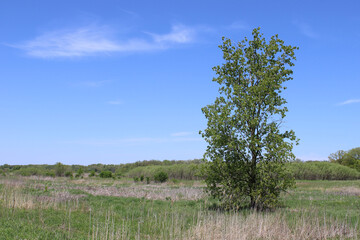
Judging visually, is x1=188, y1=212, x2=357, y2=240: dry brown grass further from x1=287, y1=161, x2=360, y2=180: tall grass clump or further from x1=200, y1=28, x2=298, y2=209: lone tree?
x1=287, y1=161, x2=360, y2=180: tall grass clump

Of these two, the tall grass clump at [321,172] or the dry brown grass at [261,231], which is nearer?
the dry brown grass at [261,231]

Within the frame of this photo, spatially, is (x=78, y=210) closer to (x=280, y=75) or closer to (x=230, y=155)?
(x=230, y=155)

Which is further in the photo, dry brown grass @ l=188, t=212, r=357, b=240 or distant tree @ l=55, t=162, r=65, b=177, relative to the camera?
distant tree @ l=55, t=162, r=65, b=177

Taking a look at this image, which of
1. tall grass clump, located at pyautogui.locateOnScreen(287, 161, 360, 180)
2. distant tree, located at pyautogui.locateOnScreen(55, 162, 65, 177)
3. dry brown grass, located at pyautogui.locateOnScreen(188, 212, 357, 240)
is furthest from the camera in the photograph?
distant tree, located at pyautogui.locateOnScreen(55, 162, 65, 177)

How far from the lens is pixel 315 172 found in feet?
168

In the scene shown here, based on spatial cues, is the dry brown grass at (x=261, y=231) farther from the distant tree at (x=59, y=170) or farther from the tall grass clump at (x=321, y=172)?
the distant tree at (x=59, y=170)

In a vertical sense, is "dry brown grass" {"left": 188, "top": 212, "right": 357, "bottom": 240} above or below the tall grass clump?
below

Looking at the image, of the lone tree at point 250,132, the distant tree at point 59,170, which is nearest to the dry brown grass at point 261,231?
the lone tree at point 250,132

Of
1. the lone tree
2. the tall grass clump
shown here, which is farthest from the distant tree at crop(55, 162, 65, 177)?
the lone tree

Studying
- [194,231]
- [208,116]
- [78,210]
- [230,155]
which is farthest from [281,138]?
[78,210]

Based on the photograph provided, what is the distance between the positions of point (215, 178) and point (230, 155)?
1285 mm

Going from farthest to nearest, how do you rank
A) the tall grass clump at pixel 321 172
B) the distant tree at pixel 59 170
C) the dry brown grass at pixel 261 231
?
the distant tree at pixel 59 170 → the tall grass clump at pixel 321 172 → the dry brown grass at pixel 261 231

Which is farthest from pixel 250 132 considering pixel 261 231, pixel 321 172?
pixel 321 172

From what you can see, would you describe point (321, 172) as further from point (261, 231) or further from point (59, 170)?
point (261, 231)
